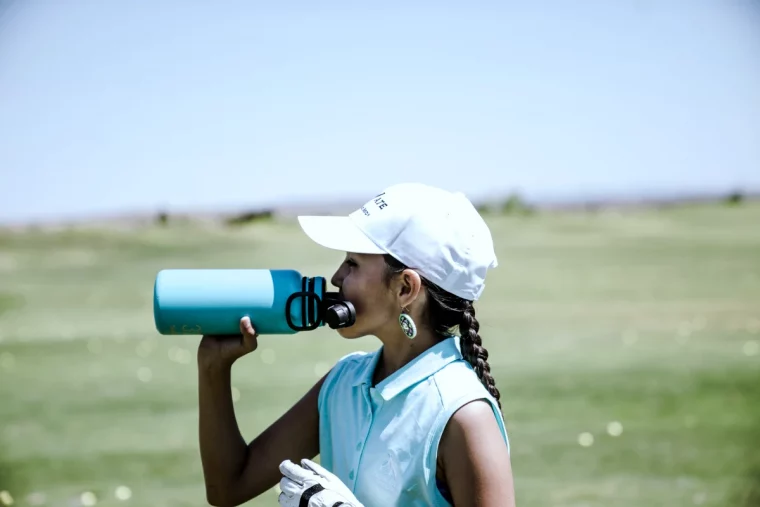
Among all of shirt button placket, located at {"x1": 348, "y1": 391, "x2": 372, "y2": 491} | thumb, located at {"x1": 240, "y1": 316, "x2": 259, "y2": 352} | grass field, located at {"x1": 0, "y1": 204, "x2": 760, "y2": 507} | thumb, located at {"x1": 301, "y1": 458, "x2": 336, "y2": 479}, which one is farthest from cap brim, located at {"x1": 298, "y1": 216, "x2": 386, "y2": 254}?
grass field, located at {"x1": 0, "y1": 204, "x2": 760, "y2": 507}

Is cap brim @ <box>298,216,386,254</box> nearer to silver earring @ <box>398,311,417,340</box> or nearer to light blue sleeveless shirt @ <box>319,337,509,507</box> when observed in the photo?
silver earring @ <box>398,311,417,340</box>

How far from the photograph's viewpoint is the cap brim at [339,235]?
6.84 feet

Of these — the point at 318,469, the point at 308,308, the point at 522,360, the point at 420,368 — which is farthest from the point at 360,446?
the point at 522,360

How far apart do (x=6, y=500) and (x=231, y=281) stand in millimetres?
3298

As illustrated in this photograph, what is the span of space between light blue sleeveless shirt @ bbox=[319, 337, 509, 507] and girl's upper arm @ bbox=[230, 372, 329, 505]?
0.35 feet

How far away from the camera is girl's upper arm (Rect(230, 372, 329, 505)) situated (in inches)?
92.4

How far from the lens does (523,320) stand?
1017 cm

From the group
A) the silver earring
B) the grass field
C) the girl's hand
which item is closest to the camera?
the silver earring

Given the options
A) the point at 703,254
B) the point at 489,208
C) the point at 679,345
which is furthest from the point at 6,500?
the point at 489,208

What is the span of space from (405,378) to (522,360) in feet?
20.8

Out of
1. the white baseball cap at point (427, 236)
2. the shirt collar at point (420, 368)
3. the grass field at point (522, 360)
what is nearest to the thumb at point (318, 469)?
the shirt collar at point (420, 368)

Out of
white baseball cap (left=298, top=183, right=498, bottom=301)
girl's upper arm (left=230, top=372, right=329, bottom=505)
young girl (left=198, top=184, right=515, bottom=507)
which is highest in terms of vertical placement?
white baseball cap (left=298, top=183, right=498, bottom=301)

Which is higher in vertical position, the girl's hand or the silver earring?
the silver earring

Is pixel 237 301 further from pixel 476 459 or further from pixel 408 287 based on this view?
pixel 476 459
